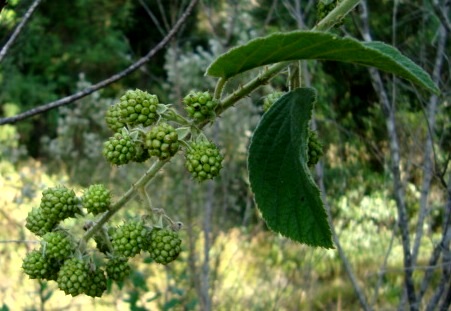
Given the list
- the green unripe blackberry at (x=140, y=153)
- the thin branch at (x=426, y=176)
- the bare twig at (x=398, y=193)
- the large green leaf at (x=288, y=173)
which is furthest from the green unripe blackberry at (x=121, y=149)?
the thin branch at (x=426, y=176)

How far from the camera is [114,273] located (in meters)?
0.79

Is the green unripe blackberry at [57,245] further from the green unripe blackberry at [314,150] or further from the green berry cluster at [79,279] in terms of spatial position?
the green unripe blackberry at [314,150]

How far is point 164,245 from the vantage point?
0.74 metres

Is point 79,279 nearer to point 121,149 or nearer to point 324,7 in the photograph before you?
point 121,149

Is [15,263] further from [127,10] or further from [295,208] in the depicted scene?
[127,10]

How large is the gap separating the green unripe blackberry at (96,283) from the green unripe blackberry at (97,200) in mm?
63

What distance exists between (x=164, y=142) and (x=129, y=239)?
14 centimetres

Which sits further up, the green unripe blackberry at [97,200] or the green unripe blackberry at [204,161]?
the green unripe blackberry at [204,161]

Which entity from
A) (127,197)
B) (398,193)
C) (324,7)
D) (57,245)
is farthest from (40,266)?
(398,193)

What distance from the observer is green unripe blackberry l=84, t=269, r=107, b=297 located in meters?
0.76

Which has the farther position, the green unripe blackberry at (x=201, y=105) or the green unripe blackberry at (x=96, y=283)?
the green unripe blackberry at (x=96, y=283)

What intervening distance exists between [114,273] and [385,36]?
148 inches

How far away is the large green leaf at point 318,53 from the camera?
0.55m

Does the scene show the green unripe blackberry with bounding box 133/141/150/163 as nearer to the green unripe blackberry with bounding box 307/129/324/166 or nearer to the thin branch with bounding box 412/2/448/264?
the green unripe blackberry with bounding box 307/129/324/166
